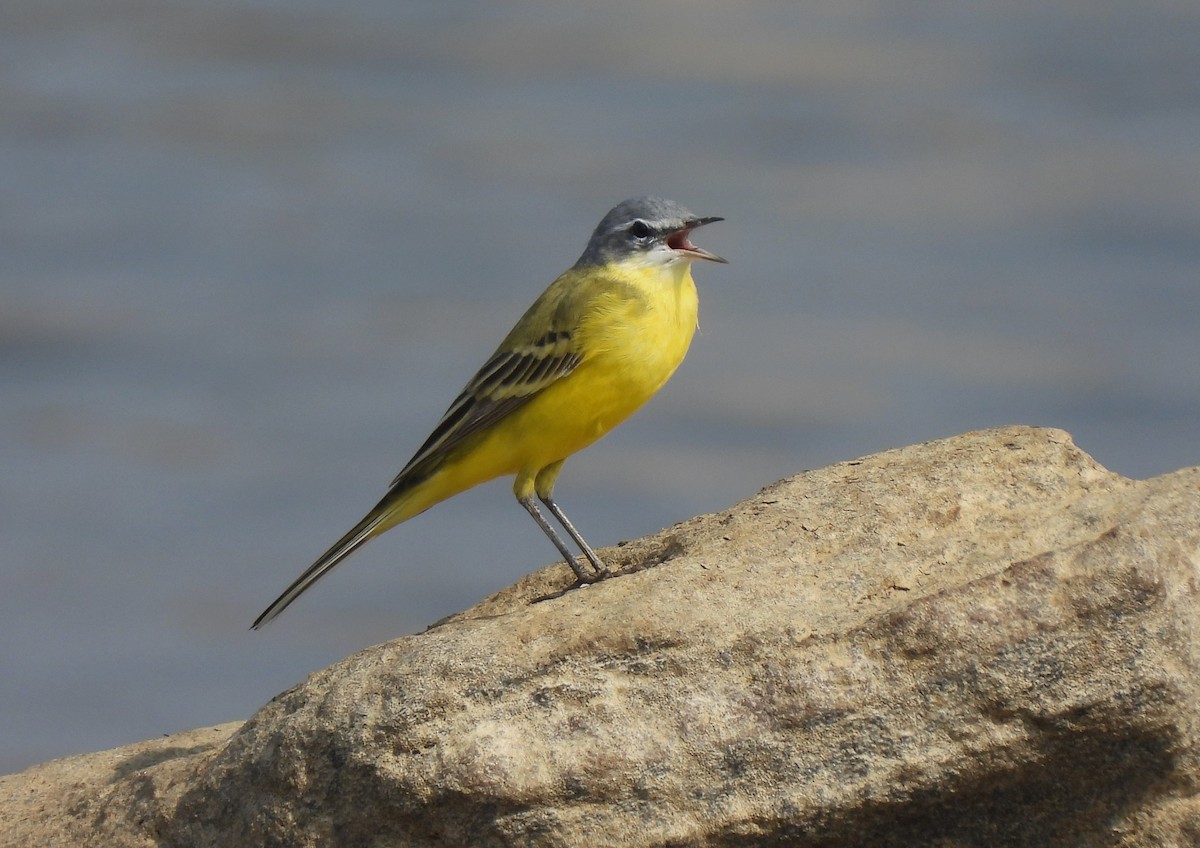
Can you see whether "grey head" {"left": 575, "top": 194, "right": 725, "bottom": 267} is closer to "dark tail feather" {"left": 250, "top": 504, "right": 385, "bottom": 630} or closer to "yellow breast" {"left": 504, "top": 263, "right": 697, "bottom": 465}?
"yellow breast" {"left": 504, "top": 263, "right": 697, "bottom": 465}

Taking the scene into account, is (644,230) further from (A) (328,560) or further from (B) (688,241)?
(A) (328,560)

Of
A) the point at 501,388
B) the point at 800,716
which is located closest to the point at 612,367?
the point at 501,388

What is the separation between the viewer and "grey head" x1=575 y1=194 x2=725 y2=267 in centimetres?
1080

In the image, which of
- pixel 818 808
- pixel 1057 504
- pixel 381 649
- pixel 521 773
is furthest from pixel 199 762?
pixel 1057 504

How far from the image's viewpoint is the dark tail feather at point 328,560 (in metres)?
10.3

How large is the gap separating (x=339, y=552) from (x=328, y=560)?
9cm

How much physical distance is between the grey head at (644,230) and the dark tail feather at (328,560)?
2202mm

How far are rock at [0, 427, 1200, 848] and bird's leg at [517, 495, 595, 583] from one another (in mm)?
1950

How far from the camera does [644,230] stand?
1085 cm

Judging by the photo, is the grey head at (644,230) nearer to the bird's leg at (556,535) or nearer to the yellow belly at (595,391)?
the yellow belly at (595,391)

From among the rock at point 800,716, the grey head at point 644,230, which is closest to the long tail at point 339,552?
the grey head at point 644,230

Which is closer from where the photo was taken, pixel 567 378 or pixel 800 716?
pixel 800 716

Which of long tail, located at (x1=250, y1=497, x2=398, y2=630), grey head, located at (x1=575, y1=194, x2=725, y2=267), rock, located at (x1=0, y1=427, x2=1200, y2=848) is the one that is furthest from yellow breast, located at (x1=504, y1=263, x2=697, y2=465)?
rock, located at (x1=0, y1=427, x2=1200, y2=848)

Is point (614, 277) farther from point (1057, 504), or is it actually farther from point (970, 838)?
point (970, 838)
